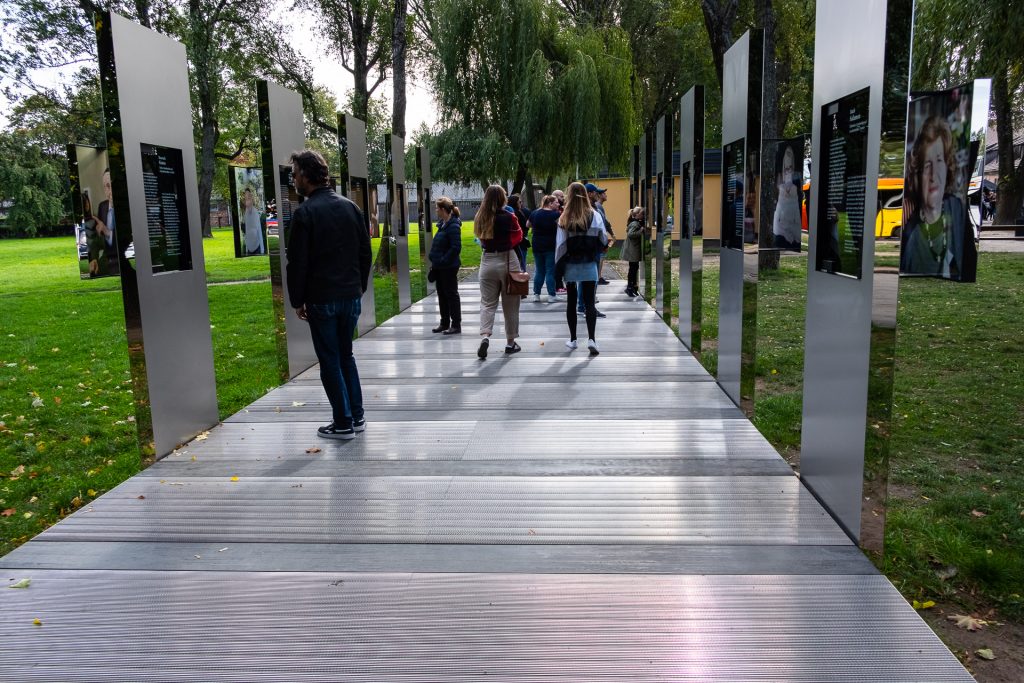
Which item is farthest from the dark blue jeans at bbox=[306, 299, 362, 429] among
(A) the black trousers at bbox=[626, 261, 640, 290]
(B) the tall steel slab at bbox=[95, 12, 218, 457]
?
(A) the black trousers at bbox=[626, 261, 640, 290]

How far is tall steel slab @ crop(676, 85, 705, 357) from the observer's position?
9797 millimetres

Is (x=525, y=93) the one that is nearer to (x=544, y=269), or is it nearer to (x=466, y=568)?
(x=544, y=269)

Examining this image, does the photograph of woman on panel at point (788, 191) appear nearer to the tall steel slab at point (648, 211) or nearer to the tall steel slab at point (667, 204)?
the tall steel slab at point (667, 204)

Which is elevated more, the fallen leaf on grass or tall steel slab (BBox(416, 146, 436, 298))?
tall steel slab (BBox(416, 146, 436, 298))

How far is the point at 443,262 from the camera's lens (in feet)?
37.6

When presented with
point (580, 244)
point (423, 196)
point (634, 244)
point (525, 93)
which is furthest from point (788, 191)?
point (525, 93)

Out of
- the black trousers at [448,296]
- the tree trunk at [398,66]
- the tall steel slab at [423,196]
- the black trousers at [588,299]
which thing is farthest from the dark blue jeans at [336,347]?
the tree trunk at [398,66]

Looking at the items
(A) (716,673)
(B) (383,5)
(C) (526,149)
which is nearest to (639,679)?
(A) (716,673)

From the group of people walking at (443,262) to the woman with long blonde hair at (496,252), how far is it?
0.01 meters

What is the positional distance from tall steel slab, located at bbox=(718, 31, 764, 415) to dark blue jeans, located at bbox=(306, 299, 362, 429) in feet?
10.6

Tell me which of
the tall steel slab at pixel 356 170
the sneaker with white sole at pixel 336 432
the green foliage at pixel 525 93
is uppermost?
the green foliage at pixel 525 93

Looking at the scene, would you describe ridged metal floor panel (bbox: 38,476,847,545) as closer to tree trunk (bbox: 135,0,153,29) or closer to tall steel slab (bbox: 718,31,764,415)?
tall steel slab (bbox: 718,31,764,415)

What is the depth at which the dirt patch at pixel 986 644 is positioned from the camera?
3.15 metres

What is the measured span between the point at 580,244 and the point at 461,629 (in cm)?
669
